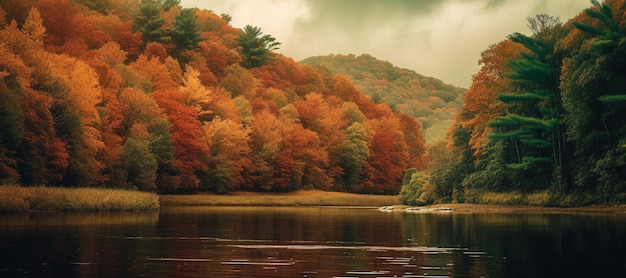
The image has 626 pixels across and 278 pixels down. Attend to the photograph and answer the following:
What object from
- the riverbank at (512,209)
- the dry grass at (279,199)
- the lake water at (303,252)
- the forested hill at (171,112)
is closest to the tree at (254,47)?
the forested hill at (171,112)

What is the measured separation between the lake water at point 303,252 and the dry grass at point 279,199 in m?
49.7

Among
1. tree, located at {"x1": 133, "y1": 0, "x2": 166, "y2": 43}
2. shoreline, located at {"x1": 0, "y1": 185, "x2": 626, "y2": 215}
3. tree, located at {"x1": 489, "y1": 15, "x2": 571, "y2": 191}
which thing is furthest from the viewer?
tree, located at {"x1": 133, "y1": 0, "x2": 166, "y2": 43}

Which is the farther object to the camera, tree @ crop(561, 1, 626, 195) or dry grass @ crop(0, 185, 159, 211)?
tree @ crop(561, 1, 626, 195)

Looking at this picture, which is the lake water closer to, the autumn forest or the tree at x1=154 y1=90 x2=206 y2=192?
the autumn forest

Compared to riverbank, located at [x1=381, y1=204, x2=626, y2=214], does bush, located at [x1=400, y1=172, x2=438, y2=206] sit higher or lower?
higher

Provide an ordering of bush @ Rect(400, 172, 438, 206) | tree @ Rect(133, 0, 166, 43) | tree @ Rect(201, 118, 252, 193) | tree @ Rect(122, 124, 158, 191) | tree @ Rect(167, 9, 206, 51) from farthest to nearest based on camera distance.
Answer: tree @ Rect(167, 9, 206, 51) → tree @ Rect(133, 0, 166, 43) → tree @ Rect(201, 118, 252, 193) → bush @ Rect(400, 172, 438, 206) → tree @ Rect(122, 124, 158, 191)

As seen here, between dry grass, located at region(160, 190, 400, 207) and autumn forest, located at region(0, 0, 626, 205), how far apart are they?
173 centimetres

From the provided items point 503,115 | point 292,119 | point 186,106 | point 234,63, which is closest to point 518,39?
point 503,115

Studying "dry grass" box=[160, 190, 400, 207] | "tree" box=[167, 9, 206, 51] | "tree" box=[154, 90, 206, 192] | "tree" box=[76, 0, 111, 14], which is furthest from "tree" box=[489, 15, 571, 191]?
"tree" box=[76, 0, 111, 14]

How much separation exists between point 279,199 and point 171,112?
53.7ft

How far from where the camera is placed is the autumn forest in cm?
5541

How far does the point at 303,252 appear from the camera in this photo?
74.6ft

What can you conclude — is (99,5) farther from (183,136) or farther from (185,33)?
(183,136)

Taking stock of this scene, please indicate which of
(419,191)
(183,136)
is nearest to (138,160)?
(183,136)
